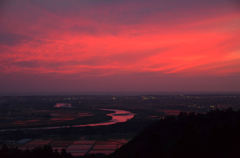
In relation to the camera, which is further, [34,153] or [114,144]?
[114,144]

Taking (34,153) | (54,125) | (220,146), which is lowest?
(54,125)

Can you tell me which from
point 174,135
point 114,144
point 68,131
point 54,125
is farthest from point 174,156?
point 54,125

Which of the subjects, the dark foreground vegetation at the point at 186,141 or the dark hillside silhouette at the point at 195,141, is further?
the dark foreground vegetation at the point at 186,141

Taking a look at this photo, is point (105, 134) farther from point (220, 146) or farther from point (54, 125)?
point (220, 146)

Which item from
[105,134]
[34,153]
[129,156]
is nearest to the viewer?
[34,153]

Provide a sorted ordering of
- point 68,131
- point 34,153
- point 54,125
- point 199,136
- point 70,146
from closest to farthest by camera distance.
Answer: point 199,136 < point 34,153 < point 70,146 < point 68,131 < point 54,125

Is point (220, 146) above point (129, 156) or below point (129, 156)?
above

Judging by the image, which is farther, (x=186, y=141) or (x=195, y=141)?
(x=186, y=141)

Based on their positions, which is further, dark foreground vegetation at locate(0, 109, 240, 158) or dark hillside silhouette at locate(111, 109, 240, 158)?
dark foreground vegetation at locate(0, 109, 240, 158)
